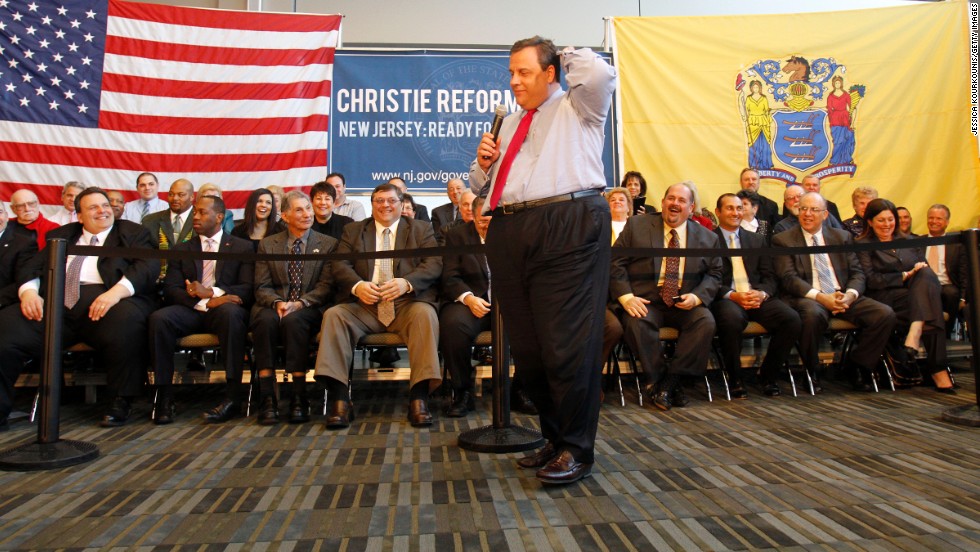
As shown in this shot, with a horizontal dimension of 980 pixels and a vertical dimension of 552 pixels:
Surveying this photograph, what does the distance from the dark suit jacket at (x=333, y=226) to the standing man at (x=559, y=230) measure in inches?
99.3

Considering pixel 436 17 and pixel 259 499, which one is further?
pixel 436 17

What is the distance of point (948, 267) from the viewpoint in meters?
4.73

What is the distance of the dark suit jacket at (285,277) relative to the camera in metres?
3.76

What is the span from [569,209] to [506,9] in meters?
5.18

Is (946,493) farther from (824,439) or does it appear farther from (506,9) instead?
(506,9)

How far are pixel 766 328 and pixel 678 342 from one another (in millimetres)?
647

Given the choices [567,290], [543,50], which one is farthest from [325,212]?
[567,290]

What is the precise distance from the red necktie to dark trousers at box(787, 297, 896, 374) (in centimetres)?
246

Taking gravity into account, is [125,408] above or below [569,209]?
below

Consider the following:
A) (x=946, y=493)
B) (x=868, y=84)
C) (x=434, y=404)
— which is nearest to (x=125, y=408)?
(x=434, y=404)

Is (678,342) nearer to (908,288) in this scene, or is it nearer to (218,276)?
(908,288)

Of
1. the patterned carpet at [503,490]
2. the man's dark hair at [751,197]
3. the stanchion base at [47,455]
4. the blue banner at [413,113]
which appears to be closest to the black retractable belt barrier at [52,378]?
the stanchion base at [47,455]

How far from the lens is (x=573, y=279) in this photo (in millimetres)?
2238

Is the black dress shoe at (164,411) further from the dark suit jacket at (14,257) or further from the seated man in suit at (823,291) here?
the seated man in suit at (823,291)
